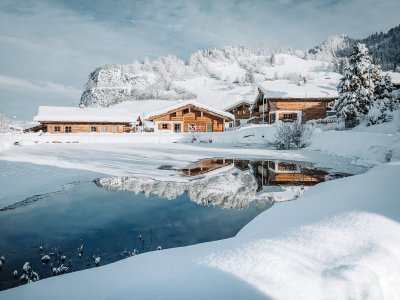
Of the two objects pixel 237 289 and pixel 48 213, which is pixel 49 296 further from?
pixel 48 213

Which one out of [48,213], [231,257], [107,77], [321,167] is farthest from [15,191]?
[107,77]

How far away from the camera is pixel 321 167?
12.3m

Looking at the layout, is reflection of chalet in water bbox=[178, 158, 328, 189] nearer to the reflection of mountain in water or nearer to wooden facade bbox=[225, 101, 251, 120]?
the reflection of mountain in water

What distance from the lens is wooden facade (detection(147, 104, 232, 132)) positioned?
121ft

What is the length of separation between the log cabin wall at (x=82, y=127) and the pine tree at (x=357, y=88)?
88.5ft

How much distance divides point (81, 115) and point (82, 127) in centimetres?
157

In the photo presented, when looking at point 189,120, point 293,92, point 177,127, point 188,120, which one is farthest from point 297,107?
point 177,127

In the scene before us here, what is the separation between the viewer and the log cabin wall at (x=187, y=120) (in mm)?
37094

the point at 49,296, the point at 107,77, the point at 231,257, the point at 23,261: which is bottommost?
the point at 23,261

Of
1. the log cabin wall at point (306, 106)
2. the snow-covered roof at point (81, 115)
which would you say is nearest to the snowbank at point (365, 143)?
the log cabin wall at point (306, 106)

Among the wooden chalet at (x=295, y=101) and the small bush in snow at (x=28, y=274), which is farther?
the wooden chalet at (x=295, y=101)

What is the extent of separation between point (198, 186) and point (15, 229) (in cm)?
502

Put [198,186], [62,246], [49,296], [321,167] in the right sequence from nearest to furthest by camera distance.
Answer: [49,296], [62,246], [198,186], [321,167]

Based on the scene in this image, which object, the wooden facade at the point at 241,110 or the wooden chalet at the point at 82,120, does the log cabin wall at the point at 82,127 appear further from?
the wooden facade at the point at 241,110
